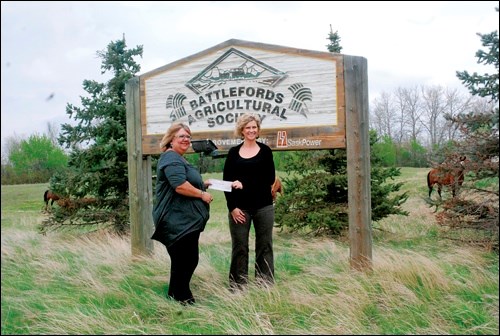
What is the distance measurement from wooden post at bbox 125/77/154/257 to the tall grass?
31 centimetres

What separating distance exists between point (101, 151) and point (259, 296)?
5.65 meters

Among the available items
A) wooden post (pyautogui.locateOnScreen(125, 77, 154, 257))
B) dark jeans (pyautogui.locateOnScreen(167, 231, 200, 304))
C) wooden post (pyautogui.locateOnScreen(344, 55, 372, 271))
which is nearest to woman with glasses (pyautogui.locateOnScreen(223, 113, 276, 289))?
dark jeans (pyautogui.locateOnScreen(167, 231, 200, 304))

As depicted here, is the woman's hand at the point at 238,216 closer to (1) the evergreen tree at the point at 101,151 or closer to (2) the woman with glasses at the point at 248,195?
(2) the woman with glasses at the point at 248,195

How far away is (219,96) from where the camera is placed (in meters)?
6.08

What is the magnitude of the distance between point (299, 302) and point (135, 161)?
11.2 feet

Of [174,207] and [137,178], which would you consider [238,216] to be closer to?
[174,207]

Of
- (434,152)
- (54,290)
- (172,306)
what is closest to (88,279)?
(54,290)

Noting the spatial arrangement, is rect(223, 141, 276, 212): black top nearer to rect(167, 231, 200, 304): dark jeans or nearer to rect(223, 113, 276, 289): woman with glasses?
rect(223, 113, 276, 289): woman with glasses

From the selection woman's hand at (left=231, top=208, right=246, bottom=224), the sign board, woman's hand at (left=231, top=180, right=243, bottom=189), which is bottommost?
woman's hand at (left=231, top=208, right=246, bottom=224)

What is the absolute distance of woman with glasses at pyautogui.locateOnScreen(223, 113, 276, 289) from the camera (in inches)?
189

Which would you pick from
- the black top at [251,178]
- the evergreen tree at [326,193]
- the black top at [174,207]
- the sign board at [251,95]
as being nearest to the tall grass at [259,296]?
the black top at [174,207]

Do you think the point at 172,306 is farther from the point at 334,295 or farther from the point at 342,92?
the point at 342,92

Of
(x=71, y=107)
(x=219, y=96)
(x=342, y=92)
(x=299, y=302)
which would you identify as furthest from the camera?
(x=71, y=107)

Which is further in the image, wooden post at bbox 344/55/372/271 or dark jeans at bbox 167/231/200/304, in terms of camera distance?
wooden post at bbox 344/55/372/271
